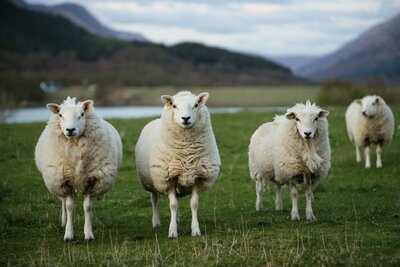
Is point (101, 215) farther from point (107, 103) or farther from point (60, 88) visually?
point (60, 88)

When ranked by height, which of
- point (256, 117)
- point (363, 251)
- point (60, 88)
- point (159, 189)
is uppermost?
→ point (60, 88)

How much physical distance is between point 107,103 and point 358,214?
93250 mm

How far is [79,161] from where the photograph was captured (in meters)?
9.70

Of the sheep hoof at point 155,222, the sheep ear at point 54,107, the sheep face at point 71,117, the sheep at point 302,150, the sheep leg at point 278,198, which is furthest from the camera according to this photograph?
the sheep leg at point 278,198

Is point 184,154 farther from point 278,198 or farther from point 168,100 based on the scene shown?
point 278,198

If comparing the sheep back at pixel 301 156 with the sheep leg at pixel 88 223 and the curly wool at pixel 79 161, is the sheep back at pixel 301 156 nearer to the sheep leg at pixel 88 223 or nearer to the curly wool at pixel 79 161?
the curly wool at pixel 79 161

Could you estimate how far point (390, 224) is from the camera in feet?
32.6

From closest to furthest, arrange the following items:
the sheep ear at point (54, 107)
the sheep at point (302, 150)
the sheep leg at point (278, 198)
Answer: the sheep ear at point (54, 107)
the sheep at point (302, 150)
the sheep leg at point (278, 198)

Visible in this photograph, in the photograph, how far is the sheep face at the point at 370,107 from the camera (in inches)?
710

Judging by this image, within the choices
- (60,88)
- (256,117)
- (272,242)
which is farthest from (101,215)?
(60,88)

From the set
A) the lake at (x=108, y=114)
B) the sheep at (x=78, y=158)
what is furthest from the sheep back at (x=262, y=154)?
the lake at (x=108, y=114)

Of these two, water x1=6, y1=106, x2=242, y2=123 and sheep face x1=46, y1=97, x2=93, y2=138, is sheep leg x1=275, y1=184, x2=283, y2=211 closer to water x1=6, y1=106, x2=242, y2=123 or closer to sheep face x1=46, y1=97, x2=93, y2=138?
sheep face x1=46, y1=97, x2=93, y2=138

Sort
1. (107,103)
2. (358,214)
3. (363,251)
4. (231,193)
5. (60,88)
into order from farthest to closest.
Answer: (60,88) → (107,103) → (231,193) → (358,214) → (363,251)

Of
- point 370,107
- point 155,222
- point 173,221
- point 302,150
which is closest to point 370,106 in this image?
point 370,107
